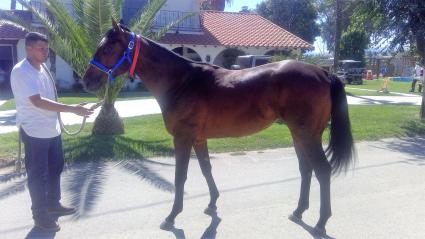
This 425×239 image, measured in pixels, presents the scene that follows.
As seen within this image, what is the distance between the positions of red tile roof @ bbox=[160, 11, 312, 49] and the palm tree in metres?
13.2

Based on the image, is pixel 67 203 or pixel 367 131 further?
pixel 367 131

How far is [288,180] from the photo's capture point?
5.85 meters

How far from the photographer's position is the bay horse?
4109 millimetres

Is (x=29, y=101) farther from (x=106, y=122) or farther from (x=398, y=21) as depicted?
(x=398, y=21)

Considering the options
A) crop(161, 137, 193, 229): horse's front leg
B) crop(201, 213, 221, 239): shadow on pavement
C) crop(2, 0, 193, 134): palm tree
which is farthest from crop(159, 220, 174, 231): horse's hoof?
crop(2, 0, 193, 134): palm tree

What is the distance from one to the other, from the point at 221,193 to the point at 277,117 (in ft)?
4.85

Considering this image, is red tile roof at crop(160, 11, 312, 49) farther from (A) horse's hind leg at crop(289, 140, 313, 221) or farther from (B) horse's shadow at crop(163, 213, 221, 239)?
(B) horse's shadow at crop(163, 213, 221, 239)

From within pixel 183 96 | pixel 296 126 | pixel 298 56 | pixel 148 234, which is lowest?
pixel 148 234

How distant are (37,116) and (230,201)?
7.78 feet

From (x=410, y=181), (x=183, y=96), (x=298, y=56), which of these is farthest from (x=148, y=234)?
(x=298, y=56)

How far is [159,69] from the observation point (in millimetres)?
4270

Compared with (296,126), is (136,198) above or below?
below

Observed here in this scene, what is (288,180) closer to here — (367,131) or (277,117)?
(277,117)

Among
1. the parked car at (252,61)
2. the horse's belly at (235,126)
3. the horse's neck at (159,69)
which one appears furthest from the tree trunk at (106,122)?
the parked car at (252,61)
